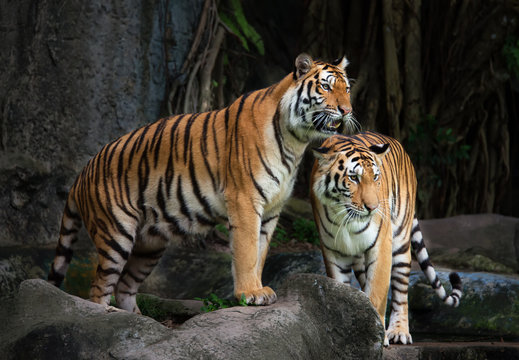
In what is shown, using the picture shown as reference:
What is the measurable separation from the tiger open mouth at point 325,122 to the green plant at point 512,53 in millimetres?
5896

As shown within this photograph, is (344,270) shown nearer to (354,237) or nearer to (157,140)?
(354,237)

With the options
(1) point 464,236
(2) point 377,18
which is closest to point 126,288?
(1) point 464,236

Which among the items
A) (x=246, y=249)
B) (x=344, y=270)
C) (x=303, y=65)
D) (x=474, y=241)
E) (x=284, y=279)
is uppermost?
(x=303, y=65)

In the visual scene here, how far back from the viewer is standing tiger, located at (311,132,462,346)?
14.8ft

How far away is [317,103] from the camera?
4.50 m

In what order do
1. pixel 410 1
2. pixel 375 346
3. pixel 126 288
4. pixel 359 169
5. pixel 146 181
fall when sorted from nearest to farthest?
pixel 375 346, pixel 359 169, pixel 146 181, pixel 126 288, pixel 410 1

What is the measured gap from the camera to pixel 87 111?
688cm

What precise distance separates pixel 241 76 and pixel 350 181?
5.72 m

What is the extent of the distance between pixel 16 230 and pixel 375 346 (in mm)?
3972

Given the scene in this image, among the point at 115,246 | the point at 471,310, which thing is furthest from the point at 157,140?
the point at 471,310

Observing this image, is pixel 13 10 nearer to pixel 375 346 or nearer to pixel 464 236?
pixel 375 346

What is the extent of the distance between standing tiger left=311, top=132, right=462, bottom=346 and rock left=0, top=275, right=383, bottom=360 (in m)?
0.55

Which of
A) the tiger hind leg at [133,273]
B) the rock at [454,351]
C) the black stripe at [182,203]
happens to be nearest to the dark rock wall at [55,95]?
the tiger hind leg at [133,273]

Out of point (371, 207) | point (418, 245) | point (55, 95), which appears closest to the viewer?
point (371, 207)
